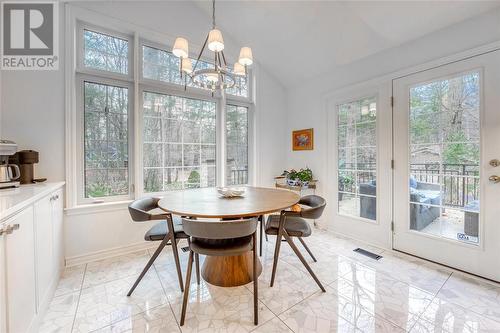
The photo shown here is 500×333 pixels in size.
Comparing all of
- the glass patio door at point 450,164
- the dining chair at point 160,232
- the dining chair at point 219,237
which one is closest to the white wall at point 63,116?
the dining chair at point 160,232

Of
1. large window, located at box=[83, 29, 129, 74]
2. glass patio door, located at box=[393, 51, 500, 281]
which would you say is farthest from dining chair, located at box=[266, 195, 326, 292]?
large window, located at box=[83, 29, 129, 74]

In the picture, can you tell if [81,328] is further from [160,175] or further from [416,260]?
[416,260]

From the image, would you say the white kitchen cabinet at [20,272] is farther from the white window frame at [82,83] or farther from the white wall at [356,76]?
the white wall at [356,76]

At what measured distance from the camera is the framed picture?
336 cm

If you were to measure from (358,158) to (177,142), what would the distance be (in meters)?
2.44

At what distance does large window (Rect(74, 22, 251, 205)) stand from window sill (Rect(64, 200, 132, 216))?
0.28ft

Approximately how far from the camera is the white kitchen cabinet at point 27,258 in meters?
A: 1.00

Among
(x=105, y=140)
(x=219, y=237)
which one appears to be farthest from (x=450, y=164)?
(x=105, y=140)

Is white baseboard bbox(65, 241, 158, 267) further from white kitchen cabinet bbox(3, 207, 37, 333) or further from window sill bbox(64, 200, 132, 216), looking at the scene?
white kitchen cabinet bbox(3, 207, 37, 333)

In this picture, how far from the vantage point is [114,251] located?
2.38 metres

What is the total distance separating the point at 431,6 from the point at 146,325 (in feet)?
11.4

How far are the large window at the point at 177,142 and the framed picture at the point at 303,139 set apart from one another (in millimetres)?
1361

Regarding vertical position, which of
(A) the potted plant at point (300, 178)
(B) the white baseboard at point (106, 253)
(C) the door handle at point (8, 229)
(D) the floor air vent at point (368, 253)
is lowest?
(D) the floor air vent at point (368, 253)

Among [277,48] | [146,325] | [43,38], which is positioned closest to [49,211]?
[146,325]
